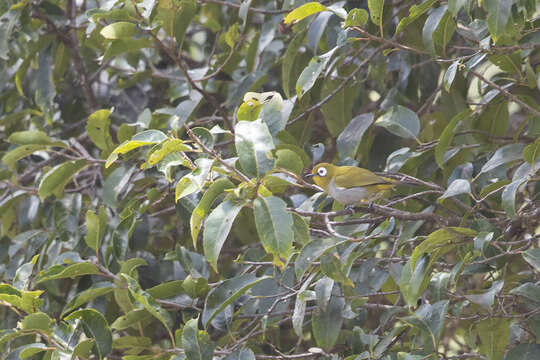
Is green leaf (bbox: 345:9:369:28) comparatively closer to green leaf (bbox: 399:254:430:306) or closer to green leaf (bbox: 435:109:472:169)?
green leaf (bbox: 435:109:472:169)

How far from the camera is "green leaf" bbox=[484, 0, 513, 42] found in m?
1.44

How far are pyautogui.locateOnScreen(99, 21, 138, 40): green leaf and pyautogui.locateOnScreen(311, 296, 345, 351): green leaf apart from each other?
1025mm

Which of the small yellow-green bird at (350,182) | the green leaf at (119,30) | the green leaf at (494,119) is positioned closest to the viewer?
the small yellow-green bird at (350,182)

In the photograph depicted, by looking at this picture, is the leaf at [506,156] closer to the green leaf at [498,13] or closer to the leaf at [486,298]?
the leaf at [486,298]

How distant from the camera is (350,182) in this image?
5.87 ft

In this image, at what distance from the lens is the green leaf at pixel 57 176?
7.54 feet

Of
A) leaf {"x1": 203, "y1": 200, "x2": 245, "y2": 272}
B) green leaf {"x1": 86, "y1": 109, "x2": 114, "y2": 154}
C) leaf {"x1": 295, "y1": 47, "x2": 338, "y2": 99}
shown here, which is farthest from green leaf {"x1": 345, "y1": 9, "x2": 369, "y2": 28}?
green leaf {"x1": 86, "y1": 109, "x2": 114, "y2": 154}

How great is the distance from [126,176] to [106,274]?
0.39m

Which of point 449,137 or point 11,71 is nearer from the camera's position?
point 449,137

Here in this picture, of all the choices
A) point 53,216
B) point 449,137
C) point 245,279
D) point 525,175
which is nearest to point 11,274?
point 53,216

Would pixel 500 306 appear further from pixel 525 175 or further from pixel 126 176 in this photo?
pixel 126 176

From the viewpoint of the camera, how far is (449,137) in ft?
6.18

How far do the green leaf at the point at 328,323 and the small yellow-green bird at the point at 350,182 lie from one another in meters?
0.26

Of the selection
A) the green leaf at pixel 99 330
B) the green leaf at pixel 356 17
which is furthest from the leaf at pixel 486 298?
the green leaf at pixel 99 330
